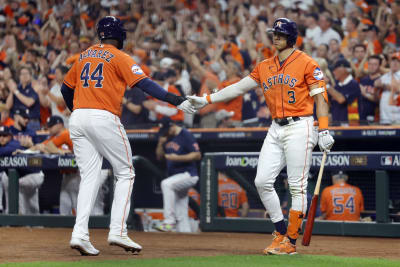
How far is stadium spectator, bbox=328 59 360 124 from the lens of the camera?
10.8 meters

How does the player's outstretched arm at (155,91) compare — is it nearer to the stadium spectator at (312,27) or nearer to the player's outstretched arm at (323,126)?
the player's outstretched arm at (323,126)

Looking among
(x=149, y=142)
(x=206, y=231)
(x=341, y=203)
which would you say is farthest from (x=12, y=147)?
(x=341, y=203)

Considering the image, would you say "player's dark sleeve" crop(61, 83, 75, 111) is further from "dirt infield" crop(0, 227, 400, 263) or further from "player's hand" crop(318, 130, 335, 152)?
"player's hand" crop(318, 130, 335, 152)

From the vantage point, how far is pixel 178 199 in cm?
1109

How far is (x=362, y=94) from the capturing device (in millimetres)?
11055

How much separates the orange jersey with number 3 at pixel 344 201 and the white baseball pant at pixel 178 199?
229cm

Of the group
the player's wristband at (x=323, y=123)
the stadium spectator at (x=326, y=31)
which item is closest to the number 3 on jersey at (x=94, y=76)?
the player's wristband at (x=323, y=123)

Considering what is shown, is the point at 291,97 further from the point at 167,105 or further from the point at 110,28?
the point at 167,105

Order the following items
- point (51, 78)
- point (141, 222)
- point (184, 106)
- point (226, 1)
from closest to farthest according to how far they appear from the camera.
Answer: point (184, 106)
point (141, 222)
point (51, 78)
point (226, 1)

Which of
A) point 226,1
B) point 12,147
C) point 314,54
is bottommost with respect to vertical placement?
point 12,147

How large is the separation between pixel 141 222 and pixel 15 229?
1773 mm

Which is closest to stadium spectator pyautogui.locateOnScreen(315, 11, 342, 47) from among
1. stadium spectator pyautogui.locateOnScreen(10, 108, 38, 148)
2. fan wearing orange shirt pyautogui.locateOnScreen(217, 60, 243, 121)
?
fan wearing orange shirt pyautogui.locateOnScreen(217, 60, 243, 121)

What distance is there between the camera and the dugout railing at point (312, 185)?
913cm

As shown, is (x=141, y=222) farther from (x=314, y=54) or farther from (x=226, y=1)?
(x=226, y=1)
